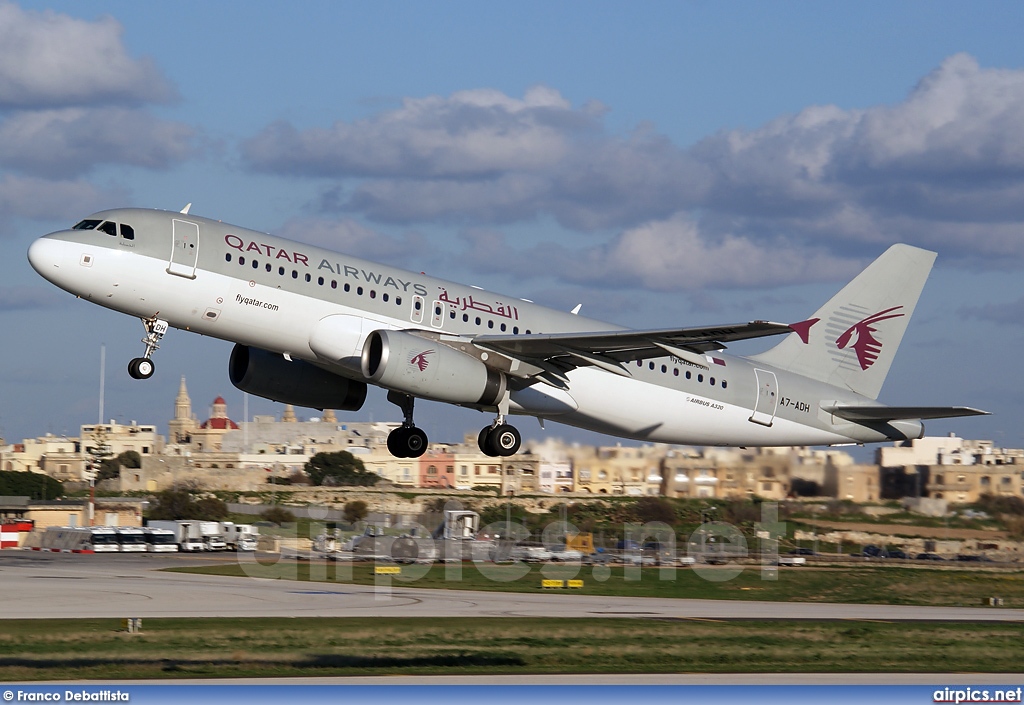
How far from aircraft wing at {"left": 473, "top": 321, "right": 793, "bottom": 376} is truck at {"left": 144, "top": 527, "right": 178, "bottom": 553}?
1334 inches

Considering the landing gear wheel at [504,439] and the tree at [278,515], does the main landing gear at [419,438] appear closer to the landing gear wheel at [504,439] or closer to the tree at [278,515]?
the landing gear wheel at [504,439]

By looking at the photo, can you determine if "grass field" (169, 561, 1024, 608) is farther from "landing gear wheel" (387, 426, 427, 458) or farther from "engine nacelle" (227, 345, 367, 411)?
"engine nacelle" (227, 345, 367, 411)

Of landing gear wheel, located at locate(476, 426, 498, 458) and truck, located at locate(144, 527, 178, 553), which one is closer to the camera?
landing gear wheel, located at locate(476, 426, 498, 458)

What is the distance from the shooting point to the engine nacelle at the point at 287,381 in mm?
35312

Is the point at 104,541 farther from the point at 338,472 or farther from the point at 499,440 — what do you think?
the point at 499,440

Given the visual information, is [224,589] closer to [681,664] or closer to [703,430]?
[703,430]

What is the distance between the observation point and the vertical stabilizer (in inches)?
1598

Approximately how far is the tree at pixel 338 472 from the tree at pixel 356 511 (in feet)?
39.1

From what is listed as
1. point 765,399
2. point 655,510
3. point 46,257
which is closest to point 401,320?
point 46,257

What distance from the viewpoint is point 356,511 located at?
7244cm

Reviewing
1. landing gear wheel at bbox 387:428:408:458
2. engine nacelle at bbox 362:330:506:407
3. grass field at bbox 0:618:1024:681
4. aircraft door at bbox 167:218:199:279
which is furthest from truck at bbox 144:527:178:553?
aircraft door at bbox 167:218:199:279

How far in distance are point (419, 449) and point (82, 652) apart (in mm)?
12735

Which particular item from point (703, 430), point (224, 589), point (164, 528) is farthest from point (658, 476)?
point (164, 528)

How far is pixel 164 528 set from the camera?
236ft
